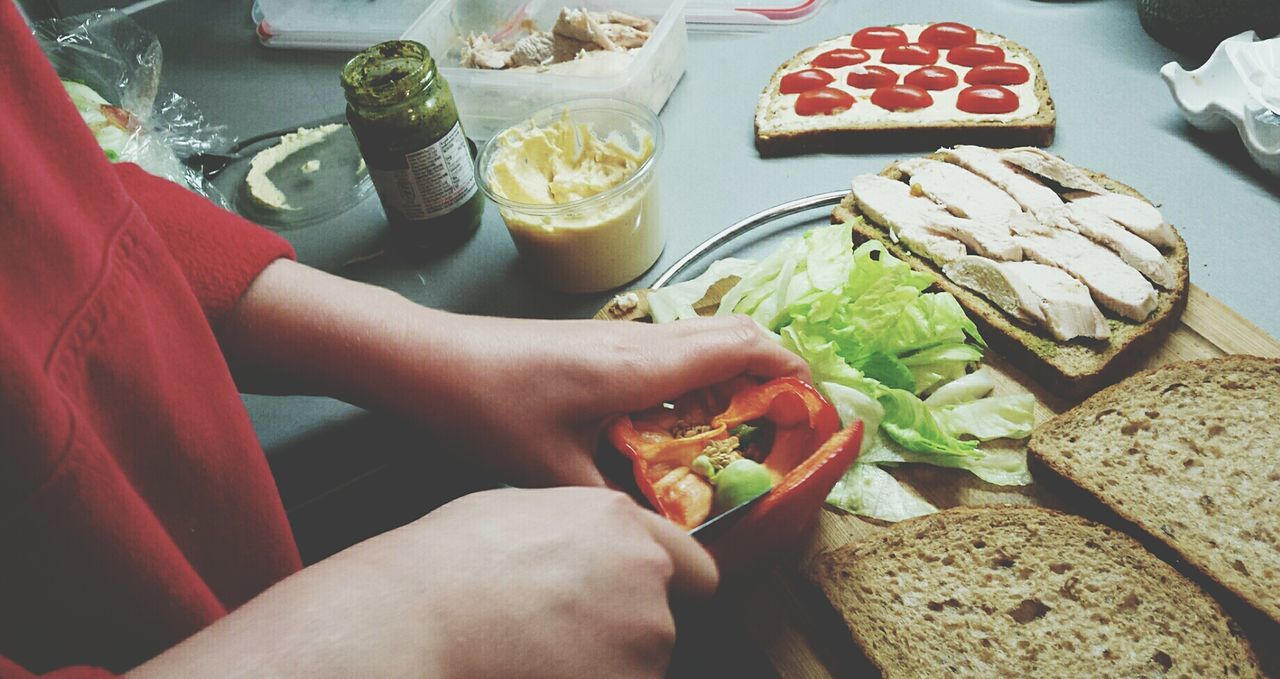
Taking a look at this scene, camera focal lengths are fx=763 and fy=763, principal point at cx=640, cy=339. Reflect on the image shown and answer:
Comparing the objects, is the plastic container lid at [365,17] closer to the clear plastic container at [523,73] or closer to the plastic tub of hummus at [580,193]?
the clear plastic container at [523,73]

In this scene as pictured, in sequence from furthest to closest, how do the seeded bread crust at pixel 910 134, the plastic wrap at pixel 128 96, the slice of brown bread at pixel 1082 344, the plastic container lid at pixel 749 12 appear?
the plastic container lid at pixel 749 12
the seeded bread crust at pixel 910 134
the plastic wrap at pixel 128 96
the slice of brown bread at pixel 1082 344

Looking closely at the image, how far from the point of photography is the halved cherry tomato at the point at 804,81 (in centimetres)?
238

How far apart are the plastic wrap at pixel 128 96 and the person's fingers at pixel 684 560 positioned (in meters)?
1.81

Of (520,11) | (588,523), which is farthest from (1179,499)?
(520,11)

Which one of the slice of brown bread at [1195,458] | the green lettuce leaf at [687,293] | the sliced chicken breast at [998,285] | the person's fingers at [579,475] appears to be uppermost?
the person's fingers at [579,475]

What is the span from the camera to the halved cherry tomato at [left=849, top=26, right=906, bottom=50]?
2.50 meters

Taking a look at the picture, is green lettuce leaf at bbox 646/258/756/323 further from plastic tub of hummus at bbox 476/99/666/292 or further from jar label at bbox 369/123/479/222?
jar label at bbox 369/123/479/222

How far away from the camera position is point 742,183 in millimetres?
2221

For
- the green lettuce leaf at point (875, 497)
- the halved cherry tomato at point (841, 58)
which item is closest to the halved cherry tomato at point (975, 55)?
the halved cherry tomato at point (841, 58)

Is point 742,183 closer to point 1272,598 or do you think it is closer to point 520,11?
point 520,11

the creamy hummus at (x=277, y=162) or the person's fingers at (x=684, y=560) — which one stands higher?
the person's fingers at (x=684, y=560)

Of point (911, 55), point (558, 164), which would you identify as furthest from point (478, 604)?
point (911, 55)

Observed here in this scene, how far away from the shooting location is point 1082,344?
165 cm

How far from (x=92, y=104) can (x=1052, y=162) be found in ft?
8.27
